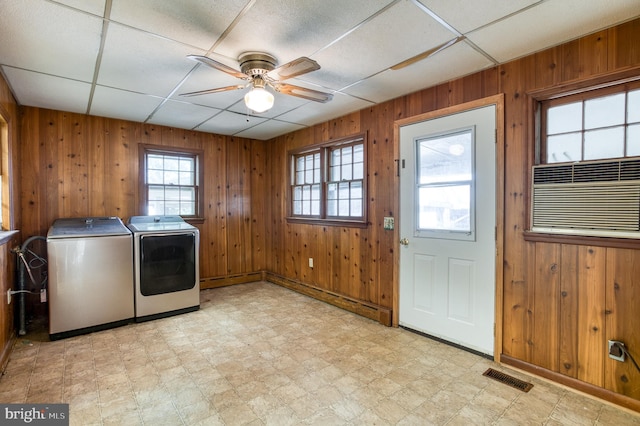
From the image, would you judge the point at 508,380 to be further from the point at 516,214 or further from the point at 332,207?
the point at 332,207

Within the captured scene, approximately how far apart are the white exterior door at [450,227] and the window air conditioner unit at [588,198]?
1.19 feet

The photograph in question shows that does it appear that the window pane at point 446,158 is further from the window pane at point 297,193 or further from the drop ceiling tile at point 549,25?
the window pane at point 297,193

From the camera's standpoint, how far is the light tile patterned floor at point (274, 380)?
6.47 feet

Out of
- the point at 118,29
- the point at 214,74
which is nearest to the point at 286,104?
the point at 214,74

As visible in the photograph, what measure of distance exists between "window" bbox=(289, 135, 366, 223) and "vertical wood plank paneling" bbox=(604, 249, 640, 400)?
2.30 metres

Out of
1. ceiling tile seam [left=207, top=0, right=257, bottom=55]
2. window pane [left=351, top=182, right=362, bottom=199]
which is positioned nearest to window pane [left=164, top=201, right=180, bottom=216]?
window pane [left=351, top=182, right=362, bottom=199]

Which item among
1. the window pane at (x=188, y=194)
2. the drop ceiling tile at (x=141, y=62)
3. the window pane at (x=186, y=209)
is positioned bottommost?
the window pane at (x=186, y=209)

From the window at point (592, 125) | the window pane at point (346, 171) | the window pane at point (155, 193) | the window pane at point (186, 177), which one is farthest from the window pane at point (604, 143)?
the window pane at point (155, 193)

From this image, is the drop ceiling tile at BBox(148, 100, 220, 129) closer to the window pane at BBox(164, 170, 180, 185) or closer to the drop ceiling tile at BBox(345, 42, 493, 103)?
the window pane at BBox(164, 170, 180, 185)

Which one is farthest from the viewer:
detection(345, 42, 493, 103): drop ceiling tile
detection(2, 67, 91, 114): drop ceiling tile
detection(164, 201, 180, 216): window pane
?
detection(164, 201, 180, 216): window pane

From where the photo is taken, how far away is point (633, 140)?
6.76 feet

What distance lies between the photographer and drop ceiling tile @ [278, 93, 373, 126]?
3.55 m

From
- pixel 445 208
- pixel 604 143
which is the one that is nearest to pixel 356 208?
pixel 445 208

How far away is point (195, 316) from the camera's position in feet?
12.4
